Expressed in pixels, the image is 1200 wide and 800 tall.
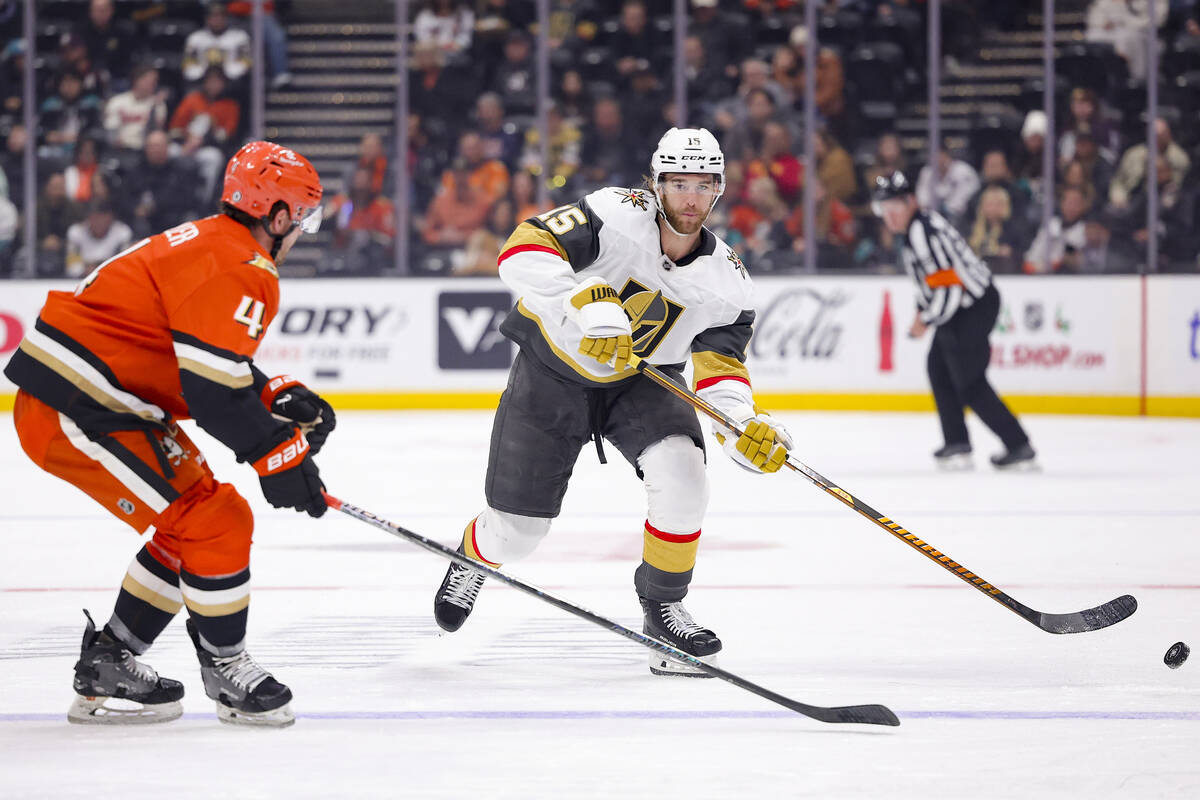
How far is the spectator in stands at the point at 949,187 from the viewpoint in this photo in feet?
34.0

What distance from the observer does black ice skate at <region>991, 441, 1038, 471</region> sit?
7.21 m

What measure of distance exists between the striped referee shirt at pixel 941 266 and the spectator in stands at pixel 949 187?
10.1 feet

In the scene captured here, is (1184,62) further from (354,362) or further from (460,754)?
(460,754)

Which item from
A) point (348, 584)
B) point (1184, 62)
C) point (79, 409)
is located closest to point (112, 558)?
point (348, 584)

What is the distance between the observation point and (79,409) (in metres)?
2.71

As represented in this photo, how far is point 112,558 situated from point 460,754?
247cm

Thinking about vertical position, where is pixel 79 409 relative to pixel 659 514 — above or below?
above

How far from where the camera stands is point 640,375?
140 inches

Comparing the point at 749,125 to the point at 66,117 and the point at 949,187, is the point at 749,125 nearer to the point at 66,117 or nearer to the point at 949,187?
the point at 949,187

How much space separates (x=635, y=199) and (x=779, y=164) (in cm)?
728

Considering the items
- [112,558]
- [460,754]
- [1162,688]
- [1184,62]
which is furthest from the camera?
[1184,62]

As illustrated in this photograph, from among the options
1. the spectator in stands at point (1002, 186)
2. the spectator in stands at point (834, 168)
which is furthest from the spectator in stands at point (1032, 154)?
the spectator in stands at point (834, 168)

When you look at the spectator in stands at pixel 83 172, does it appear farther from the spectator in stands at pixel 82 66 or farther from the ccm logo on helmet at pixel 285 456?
the ccm logo on helmet at pixel 285 456

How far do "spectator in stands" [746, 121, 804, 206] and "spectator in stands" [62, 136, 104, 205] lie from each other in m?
4.39
